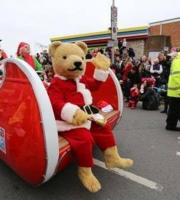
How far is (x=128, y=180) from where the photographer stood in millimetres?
3463

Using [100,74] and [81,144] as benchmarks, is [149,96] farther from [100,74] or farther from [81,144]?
[81,144]

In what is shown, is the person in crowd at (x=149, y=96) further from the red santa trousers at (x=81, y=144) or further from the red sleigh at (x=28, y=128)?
the red sleigh at (x=28, y=128)

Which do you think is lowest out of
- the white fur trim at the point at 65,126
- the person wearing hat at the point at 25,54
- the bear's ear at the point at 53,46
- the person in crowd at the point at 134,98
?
the person in crowd at the point at 134,98

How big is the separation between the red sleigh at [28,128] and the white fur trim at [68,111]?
0.73ft

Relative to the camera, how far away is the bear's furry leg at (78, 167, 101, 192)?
9.46ft

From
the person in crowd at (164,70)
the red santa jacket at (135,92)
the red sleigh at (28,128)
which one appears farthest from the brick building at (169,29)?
the red sleigh at (28,128)

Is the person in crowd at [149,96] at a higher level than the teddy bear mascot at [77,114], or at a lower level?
lower

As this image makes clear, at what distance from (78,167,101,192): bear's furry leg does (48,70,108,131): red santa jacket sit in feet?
1.48

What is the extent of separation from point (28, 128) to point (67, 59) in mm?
980

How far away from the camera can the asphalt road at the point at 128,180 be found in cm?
312

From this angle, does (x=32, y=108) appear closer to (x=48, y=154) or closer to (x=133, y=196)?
(x=48, y=154)

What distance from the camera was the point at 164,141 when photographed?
4.95 m

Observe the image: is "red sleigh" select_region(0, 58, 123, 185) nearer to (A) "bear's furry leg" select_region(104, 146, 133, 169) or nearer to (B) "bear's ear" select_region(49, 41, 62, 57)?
(A) "bear's furry leg" select_region(104, 146, 133, 169)

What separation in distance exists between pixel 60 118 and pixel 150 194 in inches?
47.7
